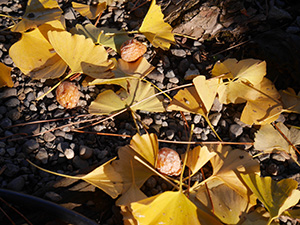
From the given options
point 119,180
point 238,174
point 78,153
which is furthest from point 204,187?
point 78,153

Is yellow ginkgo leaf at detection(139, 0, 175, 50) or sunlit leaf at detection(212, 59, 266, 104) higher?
yellow ginkgo leaf at detection(139, 0, 175, 50)

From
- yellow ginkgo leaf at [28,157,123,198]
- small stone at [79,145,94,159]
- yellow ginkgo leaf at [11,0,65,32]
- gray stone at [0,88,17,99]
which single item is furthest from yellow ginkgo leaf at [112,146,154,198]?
yellow ginkgo leaf at [11,0,65,32]

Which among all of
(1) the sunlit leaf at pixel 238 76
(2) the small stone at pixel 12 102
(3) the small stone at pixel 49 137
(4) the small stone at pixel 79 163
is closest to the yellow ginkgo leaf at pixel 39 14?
(2) the small stone at pixel 12 102

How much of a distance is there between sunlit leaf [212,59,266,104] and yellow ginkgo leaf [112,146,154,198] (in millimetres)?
386

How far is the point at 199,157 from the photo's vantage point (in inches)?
31.7

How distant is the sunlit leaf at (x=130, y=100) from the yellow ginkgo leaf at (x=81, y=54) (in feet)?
0.24

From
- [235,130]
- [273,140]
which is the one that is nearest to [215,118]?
[235,130]

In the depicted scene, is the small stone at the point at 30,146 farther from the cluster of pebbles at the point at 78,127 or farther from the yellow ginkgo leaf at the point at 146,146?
the yellow ginkgo leaf at the point at 146,146

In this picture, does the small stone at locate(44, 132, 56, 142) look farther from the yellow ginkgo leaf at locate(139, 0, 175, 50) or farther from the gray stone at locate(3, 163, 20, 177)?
the yellow ginkgo leaf at locate(139, 0, 175, 50)

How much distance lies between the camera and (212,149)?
35.7 inches

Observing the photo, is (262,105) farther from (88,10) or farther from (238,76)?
(88,10)

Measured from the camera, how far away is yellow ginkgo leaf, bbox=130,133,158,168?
32.0 inches

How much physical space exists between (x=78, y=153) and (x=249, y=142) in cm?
58

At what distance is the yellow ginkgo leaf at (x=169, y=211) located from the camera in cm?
68
